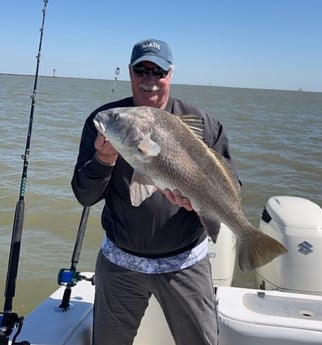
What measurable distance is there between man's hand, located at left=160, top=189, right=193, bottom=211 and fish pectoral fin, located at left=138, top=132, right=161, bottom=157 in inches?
8.0

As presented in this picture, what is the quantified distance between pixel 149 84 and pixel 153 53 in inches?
6.1

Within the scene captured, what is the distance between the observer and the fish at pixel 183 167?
212 cm

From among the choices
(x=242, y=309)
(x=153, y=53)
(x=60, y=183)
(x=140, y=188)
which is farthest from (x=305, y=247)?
(x=60, y=183)

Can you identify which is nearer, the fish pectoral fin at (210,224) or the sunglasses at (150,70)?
the fish pectoral fin at (210,224)

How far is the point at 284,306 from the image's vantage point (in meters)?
3.00

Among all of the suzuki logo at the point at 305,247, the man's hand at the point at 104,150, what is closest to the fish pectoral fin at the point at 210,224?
the man's hand at the point at 104,150

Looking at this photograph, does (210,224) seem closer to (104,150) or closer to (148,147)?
(148,147)

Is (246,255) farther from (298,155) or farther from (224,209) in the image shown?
(298,155)

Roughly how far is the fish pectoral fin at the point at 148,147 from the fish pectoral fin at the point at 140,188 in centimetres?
12

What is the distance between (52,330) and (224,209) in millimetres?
1314

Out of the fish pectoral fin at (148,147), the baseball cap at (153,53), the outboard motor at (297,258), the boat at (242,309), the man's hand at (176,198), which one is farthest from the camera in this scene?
the outboard motor at (297,258)

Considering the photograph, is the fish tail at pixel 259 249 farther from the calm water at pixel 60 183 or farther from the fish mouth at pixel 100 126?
the calm water at pixel 60 183

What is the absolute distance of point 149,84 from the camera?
2387 millimetres

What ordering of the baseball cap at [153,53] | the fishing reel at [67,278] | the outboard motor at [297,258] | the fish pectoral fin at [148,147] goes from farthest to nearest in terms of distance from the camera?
the outboard motor at [297,258]
the fishing reel at [67,278]
the baseball cap at [153,53]
the fish pectoral fin at [148,147]
